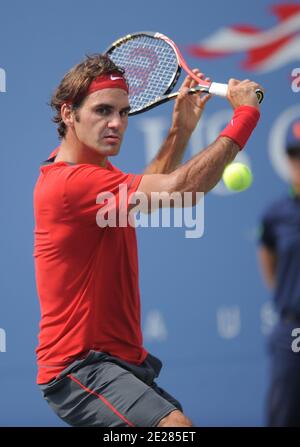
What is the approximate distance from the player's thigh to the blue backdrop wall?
80.0 inches

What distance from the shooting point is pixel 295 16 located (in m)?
5.40

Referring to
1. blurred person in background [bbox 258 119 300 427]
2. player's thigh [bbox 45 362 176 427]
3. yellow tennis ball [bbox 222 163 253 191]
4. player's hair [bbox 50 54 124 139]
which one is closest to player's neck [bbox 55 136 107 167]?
player's hair [bbox 50 54 124 139]

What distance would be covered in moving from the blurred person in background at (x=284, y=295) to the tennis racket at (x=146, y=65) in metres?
0.70

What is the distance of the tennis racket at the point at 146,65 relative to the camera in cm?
395

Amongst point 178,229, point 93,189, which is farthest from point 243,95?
point 178,229

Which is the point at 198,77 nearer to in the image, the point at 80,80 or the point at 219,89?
the point at 219,89

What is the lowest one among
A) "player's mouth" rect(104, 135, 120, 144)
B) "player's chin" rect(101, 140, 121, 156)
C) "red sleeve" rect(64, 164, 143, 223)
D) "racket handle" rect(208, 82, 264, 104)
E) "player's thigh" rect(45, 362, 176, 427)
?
"player's thigh" rect(45, 362, 176, 427)

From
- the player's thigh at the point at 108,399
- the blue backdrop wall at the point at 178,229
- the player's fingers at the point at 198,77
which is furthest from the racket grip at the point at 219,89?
the blue backdrop wall at the point at 178,229

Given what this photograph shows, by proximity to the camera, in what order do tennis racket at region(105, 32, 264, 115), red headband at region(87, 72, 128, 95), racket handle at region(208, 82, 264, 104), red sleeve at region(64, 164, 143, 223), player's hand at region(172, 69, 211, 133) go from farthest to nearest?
tennis racket at region(105, 32, 264, 115), player's hand at region(172, 69, 211, 133), red headband at region(87, 72, 128, 95), racket handle at region(208, 82, 264, 104), red sleeve at region(64, 164, 143, 223)

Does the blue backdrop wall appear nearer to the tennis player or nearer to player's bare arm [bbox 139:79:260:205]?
the tennis player

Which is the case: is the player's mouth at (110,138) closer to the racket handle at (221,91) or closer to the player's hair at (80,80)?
the player's hair at (80,80)

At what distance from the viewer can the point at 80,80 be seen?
354 cm

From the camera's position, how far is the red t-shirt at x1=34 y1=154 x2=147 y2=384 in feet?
10.8
